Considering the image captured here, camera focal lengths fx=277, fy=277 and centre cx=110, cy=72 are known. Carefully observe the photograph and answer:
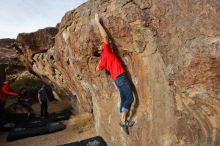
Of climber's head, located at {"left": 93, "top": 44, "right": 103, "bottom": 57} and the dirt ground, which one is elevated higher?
climber's head, located at {"left": 93, "top": 44, "right": 103, "bottom": 57}

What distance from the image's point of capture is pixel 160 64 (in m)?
5.77

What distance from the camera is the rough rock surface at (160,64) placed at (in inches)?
187

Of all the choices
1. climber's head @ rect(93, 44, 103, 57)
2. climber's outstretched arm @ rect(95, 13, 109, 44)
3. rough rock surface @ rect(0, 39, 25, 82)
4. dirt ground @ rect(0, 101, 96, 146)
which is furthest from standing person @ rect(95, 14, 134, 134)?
rough rock surface @ rect(0, 39, 25, 82)

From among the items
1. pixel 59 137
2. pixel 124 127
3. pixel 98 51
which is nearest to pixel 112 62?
pixel 98 51

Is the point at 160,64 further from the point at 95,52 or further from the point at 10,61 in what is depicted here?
the point at 10,61

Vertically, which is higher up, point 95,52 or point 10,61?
point 10,61

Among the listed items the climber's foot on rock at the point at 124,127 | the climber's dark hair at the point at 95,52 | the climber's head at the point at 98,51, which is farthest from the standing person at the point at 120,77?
the climber's dark hair at the point at 95,52

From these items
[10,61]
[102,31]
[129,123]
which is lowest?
[129,123]

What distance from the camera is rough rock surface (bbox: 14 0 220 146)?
15.6ft

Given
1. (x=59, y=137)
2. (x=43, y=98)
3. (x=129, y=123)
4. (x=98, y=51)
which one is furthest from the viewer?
(x=43, y=98)

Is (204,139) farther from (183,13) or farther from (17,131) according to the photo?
(17,131)

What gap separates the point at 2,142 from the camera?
36.1ft

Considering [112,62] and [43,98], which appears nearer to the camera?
[112,62]

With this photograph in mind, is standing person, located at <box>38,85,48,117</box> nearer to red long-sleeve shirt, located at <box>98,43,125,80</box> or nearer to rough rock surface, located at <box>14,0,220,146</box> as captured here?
rough rock surface, located at <box>14,0,220,146</box>
